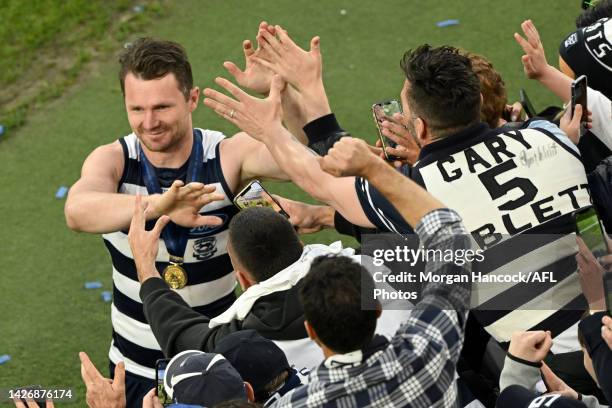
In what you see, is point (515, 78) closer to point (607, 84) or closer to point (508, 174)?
point (607, 84)

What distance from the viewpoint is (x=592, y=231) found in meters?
3.86

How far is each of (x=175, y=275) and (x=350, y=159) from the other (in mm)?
1640

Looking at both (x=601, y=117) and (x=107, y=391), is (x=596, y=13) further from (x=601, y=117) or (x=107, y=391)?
(x=107, y=391)

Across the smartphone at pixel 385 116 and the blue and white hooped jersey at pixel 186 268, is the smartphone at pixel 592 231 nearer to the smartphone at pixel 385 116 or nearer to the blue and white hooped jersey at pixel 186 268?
the smartphone at pixel 385 116

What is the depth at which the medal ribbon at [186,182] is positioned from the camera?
14.8 feet

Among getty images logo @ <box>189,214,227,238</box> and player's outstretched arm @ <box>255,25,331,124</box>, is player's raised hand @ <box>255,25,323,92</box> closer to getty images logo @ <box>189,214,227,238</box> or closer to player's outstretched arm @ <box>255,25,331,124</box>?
player's outstretched arm @ <box>255,25,331,124</box>

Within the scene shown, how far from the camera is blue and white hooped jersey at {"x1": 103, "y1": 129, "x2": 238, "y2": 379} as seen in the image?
458cm

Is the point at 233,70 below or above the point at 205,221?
above

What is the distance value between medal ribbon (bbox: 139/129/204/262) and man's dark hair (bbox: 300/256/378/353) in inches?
61.4

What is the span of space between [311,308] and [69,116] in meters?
5.42

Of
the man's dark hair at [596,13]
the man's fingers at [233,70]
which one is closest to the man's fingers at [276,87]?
the man's fingers at [233,70]

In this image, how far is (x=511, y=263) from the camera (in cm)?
367

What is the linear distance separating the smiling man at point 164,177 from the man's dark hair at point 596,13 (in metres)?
1.75

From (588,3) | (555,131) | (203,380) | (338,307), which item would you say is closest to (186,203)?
(203,380)
